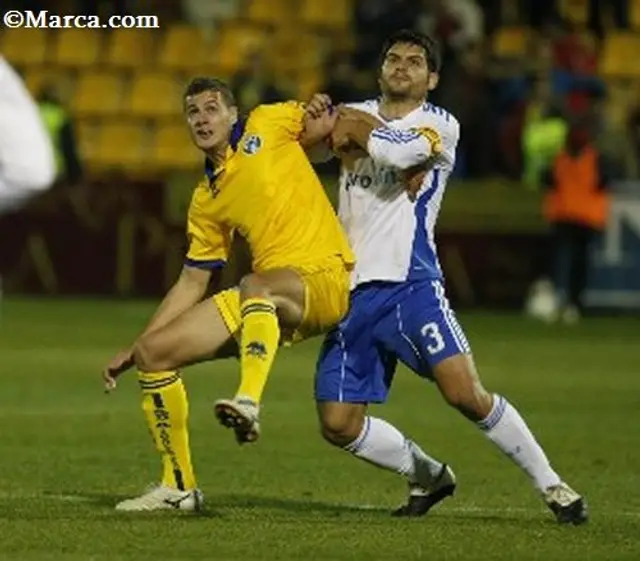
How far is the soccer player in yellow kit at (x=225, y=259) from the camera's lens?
931 cm

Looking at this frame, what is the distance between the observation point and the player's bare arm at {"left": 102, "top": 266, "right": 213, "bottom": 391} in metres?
9.55

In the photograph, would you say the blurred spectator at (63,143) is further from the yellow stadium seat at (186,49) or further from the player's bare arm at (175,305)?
the player's bare arm at (175,305)

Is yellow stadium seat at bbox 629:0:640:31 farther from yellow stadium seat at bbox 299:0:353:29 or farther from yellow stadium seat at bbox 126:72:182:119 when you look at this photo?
yellow stadium seat at bbox 126:72:182:119

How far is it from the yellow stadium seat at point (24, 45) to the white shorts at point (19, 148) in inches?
786

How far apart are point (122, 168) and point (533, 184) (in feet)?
14.9

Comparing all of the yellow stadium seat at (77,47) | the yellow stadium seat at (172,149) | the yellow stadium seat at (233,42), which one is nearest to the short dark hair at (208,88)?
the yellow stadium seat at (172,149)

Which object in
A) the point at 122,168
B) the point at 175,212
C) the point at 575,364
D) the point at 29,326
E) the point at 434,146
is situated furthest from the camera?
the point at 122,168

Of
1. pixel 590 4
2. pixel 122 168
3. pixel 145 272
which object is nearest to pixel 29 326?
pixel 145 272

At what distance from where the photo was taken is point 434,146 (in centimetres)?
927

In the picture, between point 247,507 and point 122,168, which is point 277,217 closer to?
point 247,507

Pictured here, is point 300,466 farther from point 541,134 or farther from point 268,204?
point 541,134

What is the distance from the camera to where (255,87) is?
2228 cm

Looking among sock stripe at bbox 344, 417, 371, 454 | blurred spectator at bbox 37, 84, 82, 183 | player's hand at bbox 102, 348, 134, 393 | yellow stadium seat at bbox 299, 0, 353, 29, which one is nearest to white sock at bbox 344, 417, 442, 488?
sock stripe at bbox 344, 417, 371, 454

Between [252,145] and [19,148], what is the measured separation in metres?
3.19
